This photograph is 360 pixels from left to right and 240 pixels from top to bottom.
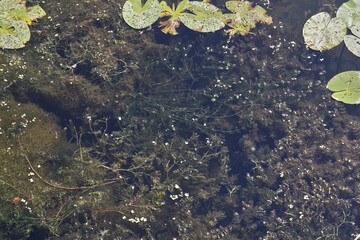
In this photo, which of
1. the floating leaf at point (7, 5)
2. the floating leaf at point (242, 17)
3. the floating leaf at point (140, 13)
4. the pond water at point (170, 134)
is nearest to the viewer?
the pond water at point (170, 134)

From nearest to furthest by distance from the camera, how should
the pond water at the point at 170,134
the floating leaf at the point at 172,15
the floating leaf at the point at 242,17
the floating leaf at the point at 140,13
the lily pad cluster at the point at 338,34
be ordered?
the pond water at the point at 170,134
the floating leaf at the point at 140,13
the lily pad cluster at the point at 338,34
the floating leaf at the point at 172,15
the floating leaf at the point at 242,17

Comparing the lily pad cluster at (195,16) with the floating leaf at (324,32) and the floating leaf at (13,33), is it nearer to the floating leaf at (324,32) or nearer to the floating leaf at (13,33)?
the floating leaf at (324,32)

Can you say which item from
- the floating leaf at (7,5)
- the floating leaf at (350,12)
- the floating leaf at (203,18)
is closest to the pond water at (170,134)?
the floating leaf at (203,18)

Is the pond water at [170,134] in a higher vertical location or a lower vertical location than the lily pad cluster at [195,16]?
lower

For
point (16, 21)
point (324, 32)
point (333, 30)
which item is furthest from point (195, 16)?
point (16, 21)

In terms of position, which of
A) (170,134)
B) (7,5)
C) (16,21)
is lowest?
(170,134)

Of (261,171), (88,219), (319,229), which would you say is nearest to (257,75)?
(261,171)

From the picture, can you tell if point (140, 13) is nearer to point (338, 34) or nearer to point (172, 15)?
point (172, 15)

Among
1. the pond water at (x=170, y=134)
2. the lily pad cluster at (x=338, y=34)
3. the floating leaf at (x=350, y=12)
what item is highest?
the floating leaf at (x=350, y=12)
